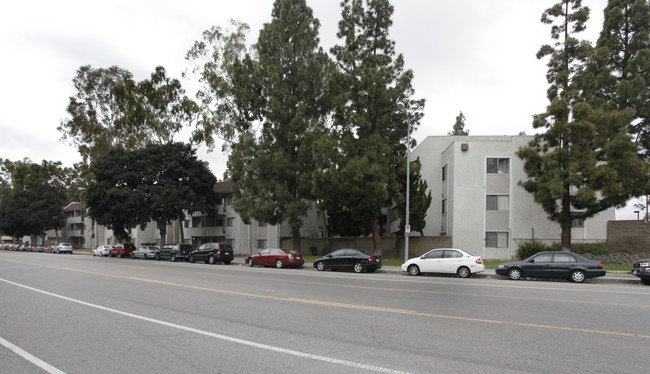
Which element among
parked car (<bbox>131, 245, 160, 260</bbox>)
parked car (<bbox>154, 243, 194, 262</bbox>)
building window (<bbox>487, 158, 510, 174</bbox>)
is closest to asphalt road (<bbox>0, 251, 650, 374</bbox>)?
building window (<bbox>487, 158, 510, 174</bbox>)

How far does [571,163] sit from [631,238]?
9145mm

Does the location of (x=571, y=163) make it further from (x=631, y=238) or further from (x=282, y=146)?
(x=282, y=146)

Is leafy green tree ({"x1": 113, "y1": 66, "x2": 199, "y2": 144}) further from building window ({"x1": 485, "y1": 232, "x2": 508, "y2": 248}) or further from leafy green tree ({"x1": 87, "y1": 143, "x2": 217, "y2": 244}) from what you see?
building window ({"x1": 485, "y1": 232, "x2": 508, "y2": 248})

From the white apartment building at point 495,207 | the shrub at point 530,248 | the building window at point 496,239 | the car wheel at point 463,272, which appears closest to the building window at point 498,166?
the white apartment building at point 495,207

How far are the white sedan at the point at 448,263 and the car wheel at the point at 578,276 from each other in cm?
358

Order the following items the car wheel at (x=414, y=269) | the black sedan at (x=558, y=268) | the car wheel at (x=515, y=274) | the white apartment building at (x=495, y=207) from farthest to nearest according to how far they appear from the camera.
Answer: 1. the white apartment building at (x=495, y=207)
2. the car wheel at (x=414, y=269)
3. the car wheel at (x=515, y=274)
4. the black sedan at (x=558, y=268)

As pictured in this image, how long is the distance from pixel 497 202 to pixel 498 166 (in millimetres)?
2595

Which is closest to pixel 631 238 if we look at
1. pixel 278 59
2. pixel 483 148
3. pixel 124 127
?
pixel 483 148

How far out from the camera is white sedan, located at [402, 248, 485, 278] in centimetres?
1928

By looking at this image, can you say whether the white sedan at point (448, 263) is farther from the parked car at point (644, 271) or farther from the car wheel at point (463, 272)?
the parked car at point (644, 271)

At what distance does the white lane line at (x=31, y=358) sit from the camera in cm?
526

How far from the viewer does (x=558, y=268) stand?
17625 mm

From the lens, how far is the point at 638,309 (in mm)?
9852

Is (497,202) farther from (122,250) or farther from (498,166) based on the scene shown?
(122,250)
